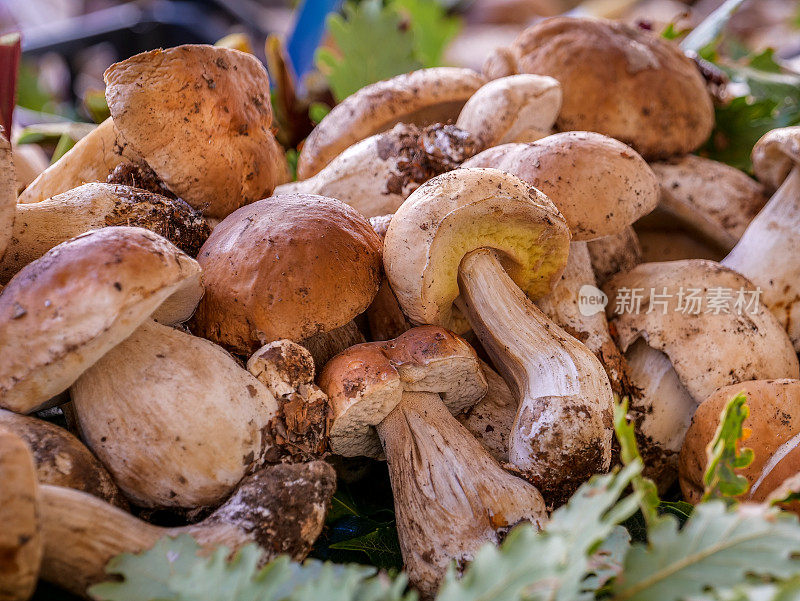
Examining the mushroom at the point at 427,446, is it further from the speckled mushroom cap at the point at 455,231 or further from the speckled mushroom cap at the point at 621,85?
the speckled mushroom cap at the point at 621,85

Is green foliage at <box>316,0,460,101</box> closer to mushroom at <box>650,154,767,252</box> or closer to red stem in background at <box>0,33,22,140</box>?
red stem in background at <box>0,33,22,140</box>

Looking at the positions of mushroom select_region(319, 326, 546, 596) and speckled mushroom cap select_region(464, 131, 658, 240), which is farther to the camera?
speckled mushroom cap select_region(464, 131, 658, 240)

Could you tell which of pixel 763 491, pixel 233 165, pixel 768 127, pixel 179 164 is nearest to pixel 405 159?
pixel 233 165

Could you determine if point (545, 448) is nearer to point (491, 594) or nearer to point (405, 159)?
point (491, 594)

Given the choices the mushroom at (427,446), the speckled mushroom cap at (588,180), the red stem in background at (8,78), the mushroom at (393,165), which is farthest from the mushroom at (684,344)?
the red stem in background at (8,78)

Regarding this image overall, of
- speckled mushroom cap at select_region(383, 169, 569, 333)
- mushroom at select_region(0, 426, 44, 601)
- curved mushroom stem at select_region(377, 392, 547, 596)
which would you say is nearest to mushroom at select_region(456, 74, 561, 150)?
speckled mushroom cap at select_region(383, 169, 569, 333)

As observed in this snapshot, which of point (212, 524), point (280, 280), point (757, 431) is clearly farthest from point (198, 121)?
point (757, 431)

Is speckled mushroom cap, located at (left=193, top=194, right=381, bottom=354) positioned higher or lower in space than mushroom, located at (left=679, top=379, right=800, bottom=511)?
higher
